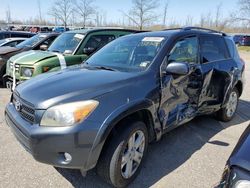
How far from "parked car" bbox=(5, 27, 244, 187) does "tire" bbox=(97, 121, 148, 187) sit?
10 millimetres

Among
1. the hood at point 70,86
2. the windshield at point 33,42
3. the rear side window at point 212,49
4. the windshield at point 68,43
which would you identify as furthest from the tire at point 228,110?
the windshield at point 33,42

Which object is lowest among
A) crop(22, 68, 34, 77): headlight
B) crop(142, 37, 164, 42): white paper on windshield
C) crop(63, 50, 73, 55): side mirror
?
crop(22, 68, 34, 77): headlight

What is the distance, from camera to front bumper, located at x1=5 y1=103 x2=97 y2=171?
8.41 ft

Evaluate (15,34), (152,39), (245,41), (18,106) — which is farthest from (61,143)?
(245,41)

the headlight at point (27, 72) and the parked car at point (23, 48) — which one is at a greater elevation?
the parked car at point (23, 48)

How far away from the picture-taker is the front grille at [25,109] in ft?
9.14

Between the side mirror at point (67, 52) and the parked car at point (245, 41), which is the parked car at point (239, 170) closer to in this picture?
the side mirror at point (67, 52)

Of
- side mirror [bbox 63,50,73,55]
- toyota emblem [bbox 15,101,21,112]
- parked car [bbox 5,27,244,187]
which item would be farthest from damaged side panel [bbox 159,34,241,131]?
side mirror [bbox 63,50,73,55]

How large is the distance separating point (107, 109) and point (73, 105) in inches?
13.0

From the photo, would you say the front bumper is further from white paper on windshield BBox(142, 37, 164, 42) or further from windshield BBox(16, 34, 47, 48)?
windshield BBox(16, 34, 47, 48)

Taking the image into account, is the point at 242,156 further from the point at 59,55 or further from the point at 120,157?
the point at 59,55

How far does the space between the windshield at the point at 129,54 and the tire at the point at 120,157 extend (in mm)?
841

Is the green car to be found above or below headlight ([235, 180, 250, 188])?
above

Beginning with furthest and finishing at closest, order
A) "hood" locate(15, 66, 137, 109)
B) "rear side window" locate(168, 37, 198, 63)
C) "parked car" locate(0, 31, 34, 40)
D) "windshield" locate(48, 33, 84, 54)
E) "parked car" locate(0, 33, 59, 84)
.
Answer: "parked car" locate(0, 31, 34, 40)
"parked car" locate(0, 33, 59, 84)
"windshield" locate(48, 33, 84, 54)
"rear side window" locate(168, 37, 198, 63)
"hood" locate(15, 66, 137, 109)
